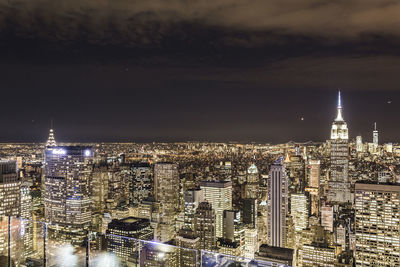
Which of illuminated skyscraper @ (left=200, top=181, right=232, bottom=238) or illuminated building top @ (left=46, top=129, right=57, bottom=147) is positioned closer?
illuminated skyscraper @ (left=200, top=181, right=232, bottom=238)

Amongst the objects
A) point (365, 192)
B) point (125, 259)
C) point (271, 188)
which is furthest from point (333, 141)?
point (125, 259)

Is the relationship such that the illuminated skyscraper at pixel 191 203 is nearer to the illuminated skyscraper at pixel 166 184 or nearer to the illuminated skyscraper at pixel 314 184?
the illuminated skyscraper at pixel 166 184

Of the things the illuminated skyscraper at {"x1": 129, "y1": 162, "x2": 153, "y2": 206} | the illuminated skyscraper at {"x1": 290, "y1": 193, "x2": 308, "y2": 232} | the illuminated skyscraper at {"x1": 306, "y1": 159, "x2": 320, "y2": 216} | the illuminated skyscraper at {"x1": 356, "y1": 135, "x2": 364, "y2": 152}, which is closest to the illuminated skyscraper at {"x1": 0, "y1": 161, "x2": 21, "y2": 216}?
the illuminated skyscraper at {"x1": 129, "y1": 162, "x2": 153, "y2": 206}

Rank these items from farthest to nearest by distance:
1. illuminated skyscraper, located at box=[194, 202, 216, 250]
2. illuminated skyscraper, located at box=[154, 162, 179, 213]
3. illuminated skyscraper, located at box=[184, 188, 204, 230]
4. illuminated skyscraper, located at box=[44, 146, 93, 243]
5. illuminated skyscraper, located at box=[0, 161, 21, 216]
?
illuminated skyscraper, located at box=[154, 162, 179, 213], illuminated skyscraper, located at box=[44, 146, 93, 243], illuminated skyscraper, located at box=[184, 188, 204, 230], illuminated skyscraper, located at box=[194, 202, 216, 250], illuminated skyscraper, located at box=[0, 161, 21, 216]

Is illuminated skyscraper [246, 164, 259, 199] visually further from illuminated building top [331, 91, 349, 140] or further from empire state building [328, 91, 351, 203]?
illuminated building top [331, 91, 349, 140]

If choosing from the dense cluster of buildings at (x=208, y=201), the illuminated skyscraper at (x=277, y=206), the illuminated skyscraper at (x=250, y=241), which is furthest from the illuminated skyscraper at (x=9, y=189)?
the illuminated skyscraper at (x=277, y=206)

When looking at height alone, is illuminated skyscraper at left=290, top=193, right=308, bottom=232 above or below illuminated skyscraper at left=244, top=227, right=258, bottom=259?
above
